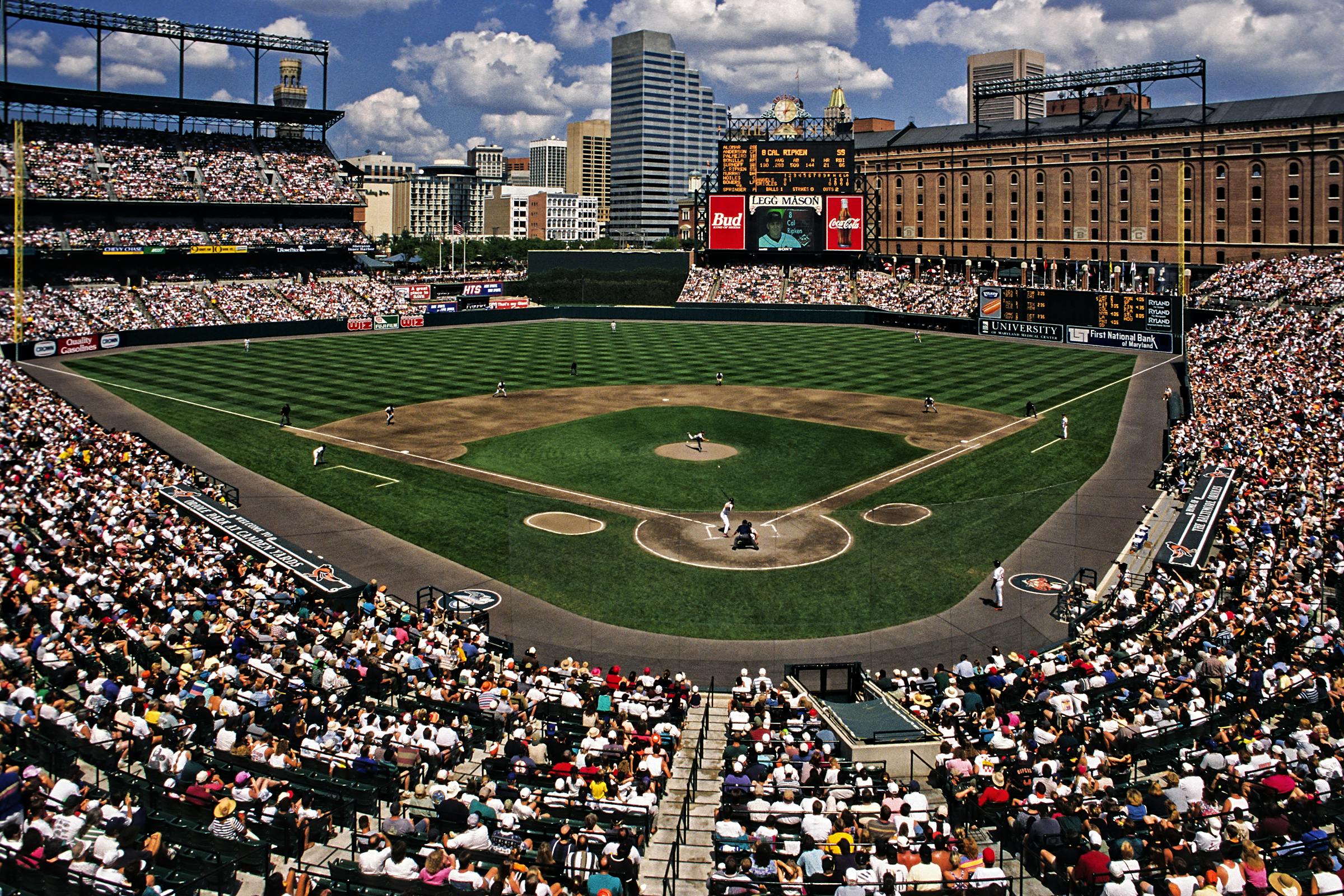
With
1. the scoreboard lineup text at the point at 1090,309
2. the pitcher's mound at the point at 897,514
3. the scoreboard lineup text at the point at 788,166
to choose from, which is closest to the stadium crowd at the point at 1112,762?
the pitcher's mound at the point at 897,514

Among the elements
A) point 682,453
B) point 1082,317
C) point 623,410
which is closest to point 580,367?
point 623,410

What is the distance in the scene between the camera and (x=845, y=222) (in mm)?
105188

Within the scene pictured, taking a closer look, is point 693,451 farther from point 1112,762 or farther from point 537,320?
point 537,320

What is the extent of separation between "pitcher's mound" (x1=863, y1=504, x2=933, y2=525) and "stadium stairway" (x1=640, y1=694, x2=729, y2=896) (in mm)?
10776

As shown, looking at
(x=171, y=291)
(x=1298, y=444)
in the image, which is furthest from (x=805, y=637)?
(x=171, y=291)

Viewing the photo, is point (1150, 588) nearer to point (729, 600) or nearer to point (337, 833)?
point (729, 600)

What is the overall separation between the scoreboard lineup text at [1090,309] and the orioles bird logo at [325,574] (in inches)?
2688

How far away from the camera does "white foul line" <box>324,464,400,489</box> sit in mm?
37094

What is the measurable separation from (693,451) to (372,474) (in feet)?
41.9

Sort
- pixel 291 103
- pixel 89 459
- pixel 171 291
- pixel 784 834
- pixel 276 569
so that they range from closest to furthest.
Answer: pixel 784 834, pixel 276 569, pixel 89 459, pixel 171 291, pixel 291 103

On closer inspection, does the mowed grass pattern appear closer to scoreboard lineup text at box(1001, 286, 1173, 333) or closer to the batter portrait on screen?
scoreboard lineup text at box(1001, 286, 1173, 333)

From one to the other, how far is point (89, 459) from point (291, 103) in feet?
554

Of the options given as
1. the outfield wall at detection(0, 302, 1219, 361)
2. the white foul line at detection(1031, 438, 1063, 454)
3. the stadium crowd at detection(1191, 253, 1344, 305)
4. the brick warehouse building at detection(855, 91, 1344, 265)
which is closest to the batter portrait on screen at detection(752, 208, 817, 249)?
the outfield wall at detection(0, 302, 1219, 361)

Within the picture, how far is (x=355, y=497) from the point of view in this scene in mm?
35469
